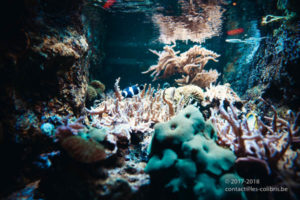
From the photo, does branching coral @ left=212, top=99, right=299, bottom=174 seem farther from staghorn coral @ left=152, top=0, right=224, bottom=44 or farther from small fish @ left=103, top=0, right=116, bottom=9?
small fish @ left=103, top=0, right=116, bottom=9

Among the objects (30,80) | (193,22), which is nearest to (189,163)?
(30,80)

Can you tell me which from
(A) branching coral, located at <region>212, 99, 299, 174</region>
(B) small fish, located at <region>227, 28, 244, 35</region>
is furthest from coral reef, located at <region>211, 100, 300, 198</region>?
(B) small fish, located at <region>227, 28, 244, 35</region>

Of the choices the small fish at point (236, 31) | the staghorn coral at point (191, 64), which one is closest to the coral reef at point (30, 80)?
the staghorn coral at point (191, 64)

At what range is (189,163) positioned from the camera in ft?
5.86

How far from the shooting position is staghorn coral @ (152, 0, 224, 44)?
7867mm

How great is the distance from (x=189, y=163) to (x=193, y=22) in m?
9.66

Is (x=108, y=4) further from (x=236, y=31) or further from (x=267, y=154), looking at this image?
(x=267, y=154)

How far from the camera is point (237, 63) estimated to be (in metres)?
7.38

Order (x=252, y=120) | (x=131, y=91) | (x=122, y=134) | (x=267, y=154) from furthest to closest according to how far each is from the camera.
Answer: (x=131, y=91) < (x=252, y=120) < (x=122, y=134) < (x=267, y=154)

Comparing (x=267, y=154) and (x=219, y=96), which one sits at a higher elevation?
(x=267, y=154)

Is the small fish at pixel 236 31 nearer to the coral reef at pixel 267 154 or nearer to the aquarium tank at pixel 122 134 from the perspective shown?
the aquarium tank at pixel 122 134

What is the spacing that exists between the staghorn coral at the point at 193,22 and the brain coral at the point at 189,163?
7.69 m

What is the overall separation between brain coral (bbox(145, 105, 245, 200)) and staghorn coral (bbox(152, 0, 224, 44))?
769cm

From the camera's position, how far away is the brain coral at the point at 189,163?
5.55 ft
